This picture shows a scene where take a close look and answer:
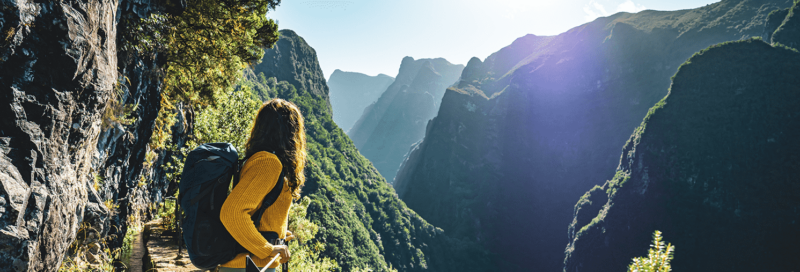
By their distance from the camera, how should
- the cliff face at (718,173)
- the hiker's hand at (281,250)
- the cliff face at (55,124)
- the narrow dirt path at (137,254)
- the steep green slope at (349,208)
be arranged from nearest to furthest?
1. the hiker's hand at (281,250)
2. the cliff face at (55,124)
3. the narrow dirt path at (137,254)
4. the steep green slope at (349,208)
5. the cliff face at (718,173)

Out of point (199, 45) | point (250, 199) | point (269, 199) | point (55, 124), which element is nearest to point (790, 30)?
point (199, 45)

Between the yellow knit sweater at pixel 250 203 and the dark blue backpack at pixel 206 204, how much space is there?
8 centimetres

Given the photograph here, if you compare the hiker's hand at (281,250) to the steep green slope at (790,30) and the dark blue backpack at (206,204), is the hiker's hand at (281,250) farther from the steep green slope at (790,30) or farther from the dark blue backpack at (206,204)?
the steep green slope at (790,30)

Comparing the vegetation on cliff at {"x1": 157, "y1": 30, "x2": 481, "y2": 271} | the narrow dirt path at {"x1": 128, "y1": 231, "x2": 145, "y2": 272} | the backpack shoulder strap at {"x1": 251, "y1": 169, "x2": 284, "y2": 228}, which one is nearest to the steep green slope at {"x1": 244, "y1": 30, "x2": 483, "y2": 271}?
the vegetation on cliff at {"x1": 157, "y1": 30, "x2": 481, "y2": 271}

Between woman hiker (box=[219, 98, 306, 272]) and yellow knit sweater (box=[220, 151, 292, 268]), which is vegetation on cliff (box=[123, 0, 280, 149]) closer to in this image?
woman hiker (box=[219, 98, 306, 272])

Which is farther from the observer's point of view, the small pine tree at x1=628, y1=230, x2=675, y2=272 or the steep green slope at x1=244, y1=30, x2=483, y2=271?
the steep green slope at x1=244, y1=30, x2=483, y2=271

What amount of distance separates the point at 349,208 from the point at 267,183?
169ft

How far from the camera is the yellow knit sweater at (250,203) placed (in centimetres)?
155

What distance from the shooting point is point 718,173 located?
1909 inches

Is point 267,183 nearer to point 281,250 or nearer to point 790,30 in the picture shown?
point 281,250

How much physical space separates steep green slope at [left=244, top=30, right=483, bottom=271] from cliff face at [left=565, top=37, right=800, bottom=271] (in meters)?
32.7

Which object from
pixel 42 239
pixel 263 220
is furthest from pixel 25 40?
pixel 263 220

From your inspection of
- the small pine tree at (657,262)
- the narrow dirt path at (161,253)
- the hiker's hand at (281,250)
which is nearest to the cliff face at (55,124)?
the narrow dirt path at (161,253)

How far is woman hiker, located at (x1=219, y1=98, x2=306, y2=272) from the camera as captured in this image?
157 cm
